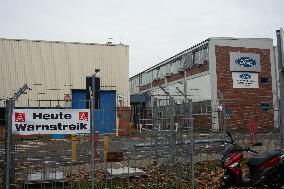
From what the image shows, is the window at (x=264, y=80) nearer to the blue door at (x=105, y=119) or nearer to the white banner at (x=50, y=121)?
the blue door at (x=105, y=119)

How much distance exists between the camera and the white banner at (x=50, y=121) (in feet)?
28.2

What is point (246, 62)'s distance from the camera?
37.5m

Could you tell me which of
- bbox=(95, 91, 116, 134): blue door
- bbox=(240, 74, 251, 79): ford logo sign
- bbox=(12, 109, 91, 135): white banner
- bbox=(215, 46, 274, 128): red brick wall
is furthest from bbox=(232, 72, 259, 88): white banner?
bbox=(12, 109, 91, 135): white banner

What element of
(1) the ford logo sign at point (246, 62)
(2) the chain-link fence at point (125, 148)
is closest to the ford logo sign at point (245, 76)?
(1) the ford logo sign at point (246, 62)

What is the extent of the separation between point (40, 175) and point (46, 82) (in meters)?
21.3

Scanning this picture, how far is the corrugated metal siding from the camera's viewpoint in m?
29.7

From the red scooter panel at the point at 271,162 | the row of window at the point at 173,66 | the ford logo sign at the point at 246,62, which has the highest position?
the row of window at the point at 173,66

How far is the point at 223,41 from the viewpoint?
3728 centimetres

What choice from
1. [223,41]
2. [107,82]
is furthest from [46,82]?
[223,41]

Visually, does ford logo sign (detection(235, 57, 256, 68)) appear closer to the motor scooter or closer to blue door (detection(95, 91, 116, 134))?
blue door (detection(95, 91, 116, 134))

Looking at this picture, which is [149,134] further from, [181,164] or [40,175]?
[40,175]

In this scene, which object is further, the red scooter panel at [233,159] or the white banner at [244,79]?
the white banner at [244,79]

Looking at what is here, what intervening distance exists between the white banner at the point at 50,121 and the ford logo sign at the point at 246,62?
30750mm

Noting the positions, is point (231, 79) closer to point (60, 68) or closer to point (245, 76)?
point (245, 76)
